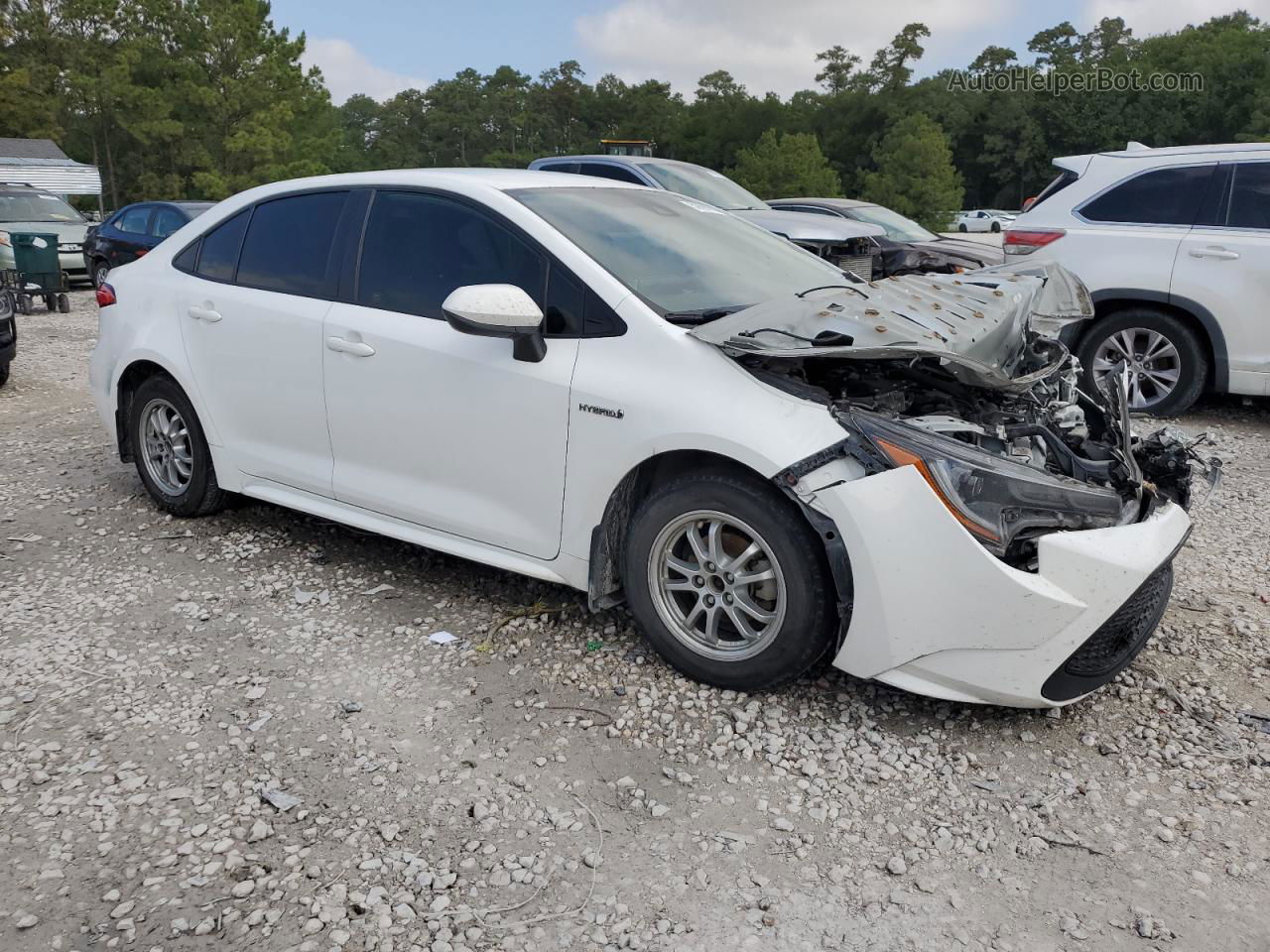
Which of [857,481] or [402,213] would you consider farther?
[402,213]

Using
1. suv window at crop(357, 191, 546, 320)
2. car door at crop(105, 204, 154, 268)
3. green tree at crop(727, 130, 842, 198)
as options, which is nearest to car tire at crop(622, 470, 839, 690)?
suv window at crop(357, 191, 546, 320)

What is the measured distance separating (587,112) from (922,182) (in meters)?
51.6

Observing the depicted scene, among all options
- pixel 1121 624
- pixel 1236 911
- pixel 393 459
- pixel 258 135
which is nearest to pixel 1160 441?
pixel 1121 624

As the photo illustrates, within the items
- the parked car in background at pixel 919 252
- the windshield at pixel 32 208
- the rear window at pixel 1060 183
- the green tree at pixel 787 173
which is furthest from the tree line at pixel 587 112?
the rear window at pixel 1060 183

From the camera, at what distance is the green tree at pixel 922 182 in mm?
49572

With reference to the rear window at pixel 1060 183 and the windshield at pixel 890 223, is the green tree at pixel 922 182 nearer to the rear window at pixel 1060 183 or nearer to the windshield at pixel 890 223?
the windshield at pixel 890 223

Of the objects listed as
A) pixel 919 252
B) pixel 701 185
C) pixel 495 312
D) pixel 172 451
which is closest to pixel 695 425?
pixel 495 312

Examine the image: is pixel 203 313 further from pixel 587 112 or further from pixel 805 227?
pixel 587 112

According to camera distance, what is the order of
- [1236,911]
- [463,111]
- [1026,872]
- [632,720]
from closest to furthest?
1. [1236,911]
2. [1026,872]
3. [632,720]
4. [463,111]

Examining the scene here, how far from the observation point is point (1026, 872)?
259cm

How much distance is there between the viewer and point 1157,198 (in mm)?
7176

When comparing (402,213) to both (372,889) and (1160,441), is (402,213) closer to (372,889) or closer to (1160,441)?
(372,889)

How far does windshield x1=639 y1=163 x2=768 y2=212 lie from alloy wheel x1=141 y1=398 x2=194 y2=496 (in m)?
6.46

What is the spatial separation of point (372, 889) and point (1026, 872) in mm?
1626
